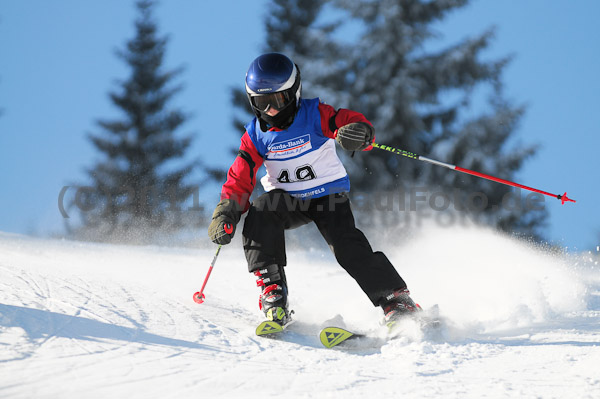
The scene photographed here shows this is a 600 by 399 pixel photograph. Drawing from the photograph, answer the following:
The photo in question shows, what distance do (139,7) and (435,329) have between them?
20575 millimetres

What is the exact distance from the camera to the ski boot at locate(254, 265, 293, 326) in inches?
129

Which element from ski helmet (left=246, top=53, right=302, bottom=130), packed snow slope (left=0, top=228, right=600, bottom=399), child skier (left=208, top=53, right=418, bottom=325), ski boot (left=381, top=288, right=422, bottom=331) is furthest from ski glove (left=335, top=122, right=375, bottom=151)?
packed snow slope (left=0, top=228, right=600, bottom=399)

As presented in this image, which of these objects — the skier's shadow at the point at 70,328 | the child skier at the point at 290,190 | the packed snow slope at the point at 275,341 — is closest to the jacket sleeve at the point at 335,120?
the child skier at the point at 290,190

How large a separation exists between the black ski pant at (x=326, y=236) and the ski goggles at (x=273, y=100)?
57 centimetres

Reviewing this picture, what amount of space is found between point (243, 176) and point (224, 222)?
374 mm

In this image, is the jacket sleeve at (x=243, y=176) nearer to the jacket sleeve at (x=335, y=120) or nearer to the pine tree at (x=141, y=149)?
the jacket sleeve at (x=335, y=120)

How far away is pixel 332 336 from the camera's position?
2.84m

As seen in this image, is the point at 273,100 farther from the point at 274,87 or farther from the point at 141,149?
the point at 141,149

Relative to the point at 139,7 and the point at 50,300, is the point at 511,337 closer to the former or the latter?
the point at 50,300

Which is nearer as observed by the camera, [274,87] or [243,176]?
[274,87]

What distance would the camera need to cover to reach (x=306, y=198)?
11.9 feet

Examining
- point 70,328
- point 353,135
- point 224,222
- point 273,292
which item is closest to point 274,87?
point 353,135

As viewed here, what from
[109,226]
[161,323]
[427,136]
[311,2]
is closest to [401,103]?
[427,136]

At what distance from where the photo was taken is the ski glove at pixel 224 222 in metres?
3.37
